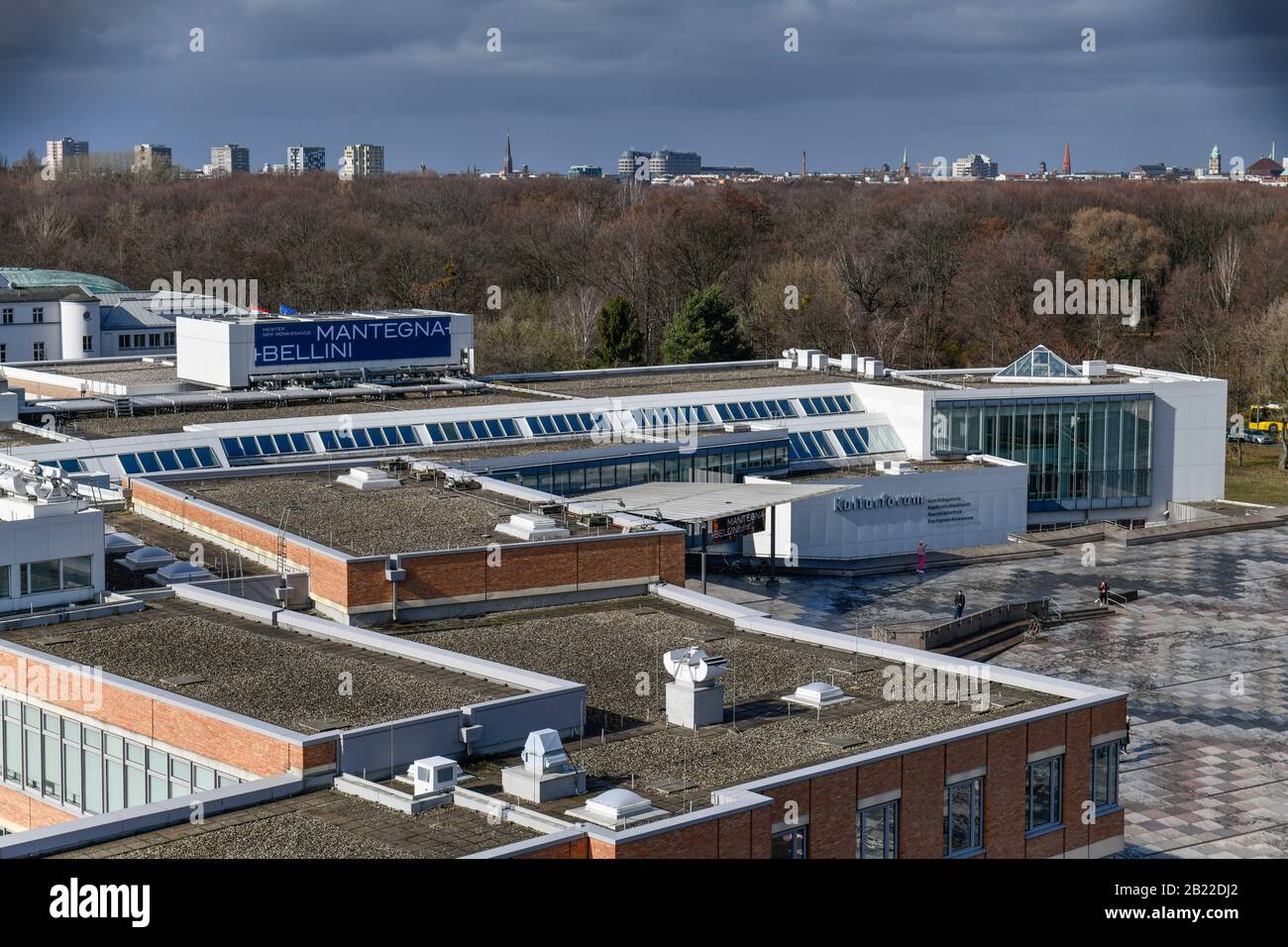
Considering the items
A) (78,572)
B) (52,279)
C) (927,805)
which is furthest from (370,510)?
(52,279)

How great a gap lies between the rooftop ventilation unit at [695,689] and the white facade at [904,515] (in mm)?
32963

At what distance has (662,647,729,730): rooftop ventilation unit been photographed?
29.5 metres

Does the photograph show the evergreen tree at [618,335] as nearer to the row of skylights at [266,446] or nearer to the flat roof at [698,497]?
the flat roof at [698,497]

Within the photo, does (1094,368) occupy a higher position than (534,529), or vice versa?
(1094,368)

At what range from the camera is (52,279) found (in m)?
108

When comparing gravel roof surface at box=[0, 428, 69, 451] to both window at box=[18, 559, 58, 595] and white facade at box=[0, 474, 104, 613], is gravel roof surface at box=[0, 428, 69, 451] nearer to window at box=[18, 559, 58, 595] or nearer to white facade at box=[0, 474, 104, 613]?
white facade at box=[0, 474, 104, 613]

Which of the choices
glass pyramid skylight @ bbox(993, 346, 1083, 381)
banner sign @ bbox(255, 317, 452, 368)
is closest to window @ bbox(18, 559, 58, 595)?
banner sign @ bbox(255, 317, 452, 368)

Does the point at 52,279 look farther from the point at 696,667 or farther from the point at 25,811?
the point at 696,667

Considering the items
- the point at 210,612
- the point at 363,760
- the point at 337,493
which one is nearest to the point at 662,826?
the point at 363,760

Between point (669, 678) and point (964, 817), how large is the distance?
6.75m

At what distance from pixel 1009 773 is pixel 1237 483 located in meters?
68.9

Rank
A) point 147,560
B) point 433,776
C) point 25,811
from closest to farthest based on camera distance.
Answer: point 433,776 < point 25,811 < point 147,560

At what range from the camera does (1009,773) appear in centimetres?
2877

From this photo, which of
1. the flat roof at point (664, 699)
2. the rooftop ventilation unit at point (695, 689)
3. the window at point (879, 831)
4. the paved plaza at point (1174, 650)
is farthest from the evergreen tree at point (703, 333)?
the window at point (879, 831)
